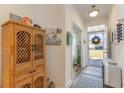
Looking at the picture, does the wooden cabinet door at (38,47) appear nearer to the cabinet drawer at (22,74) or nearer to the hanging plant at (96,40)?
the cabinet drawer at (22,74)

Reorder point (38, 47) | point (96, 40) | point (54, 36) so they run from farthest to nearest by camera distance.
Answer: point (96, 40) → point (54, 36) → point (38, 47)

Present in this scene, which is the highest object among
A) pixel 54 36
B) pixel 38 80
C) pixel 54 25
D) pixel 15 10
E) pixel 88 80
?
pixel 15 10

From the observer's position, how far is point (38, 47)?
7.29 feet

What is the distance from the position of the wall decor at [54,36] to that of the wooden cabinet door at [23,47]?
0.94 m

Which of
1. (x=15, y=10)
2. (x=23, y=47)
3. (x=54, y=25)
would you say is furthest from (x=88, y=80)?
(x=15, y=10)

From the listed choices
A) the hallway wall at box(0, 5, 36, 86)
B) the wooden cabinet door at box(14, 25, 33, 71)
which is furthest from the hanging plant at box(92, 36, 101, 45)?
the wooden cabinet door at box(14, 25, 33, 71)

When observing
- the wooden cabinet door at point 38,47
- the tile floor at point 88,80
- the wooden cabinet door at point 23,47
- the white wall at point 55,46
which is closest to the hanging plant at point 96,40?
the tile floor at point 88,80

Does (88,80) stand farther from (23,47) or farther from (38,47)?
(23,47)

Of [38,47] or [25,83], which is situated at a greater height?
[38,47]

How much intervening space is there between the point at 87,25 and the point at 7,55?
5.34 metres

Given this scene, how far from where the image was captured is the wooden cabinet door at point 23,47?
5.78ft

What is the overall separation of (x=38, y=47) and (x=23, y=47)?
0.38 m
